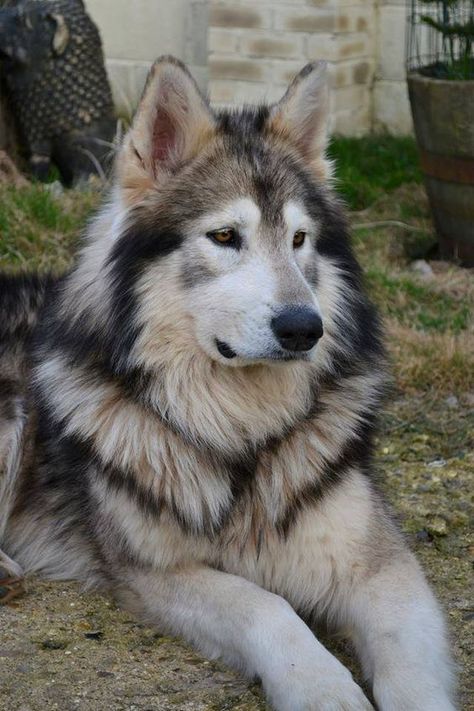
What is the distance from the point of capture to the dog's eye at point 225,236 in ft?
10.7

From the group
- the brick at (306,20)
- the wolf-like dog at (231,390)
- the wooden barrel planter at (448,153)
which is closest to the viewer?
the wolf-like dog at (231,390)

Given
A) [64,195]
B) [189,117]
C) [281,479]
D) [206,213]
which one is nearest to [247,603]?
[281,479]

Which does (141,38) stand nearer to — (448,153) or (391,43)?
(391,43)

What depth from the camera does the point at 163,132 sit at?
3430mm

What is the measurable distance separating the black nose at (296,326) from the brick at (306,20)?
6.01 meters

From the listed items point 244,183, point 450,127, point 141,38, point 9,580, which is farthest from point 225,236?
point 141,38

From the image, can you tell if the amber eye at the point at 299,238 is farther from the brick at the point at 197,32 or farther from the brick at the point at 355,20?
the brick at the point at 197,32

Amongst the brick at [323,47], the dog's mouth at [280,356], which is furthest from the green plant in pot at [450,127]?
the dog's mouth at [280,356]

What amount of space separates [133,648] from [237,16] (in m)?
6.51

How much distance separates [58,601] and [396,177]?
214 inches

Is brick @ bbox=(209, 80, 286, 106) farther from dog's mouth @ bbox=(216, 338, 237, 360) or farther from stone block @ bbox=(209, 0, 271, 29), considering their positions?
dog's mouth @ bbox=(216, 338, 237, 360)

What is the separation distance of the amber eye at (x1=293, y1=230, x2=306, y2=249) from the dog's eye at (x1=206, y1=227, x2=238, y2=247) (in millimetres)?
184

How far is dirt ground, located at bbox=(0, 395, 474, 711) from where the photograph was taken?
10.1 feet

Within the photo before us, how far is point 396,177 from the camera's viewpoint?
8.42 meters
